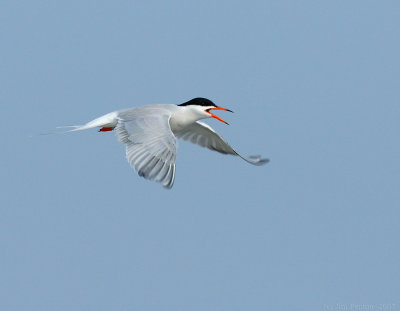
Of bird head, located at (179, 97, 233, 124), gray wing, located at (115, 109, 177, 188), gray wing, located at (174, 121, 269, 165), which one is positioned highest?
bird head, located at (179, 97, 233, 124)

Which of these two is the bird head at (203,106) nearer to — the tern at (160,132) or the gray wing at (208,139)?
the tern at (160,132)

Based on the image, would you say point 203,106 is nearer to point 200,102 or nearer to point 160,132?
point 200,102

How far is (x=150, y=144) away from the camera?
693cm

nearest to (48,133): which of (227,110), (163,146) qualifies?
(163,146)

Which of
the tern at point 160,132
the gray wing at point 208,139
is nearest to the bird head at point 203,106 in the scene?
the tern at point 160,132

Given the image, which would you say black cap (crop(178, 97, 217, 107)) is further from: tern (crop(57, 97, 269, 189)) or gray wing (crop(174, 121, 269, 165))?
gray wing (crop(174, 121, 269, 165))

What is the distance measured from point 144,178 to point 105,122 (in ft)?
6.09

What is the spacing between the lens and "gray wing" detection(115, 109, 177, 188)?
6520mm

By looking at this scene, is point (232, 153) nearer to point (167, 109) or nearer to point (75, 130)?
point (167, 109)

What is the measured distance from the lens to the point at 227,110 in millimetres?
8672

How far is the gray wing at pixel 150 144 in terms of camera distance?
257 inches

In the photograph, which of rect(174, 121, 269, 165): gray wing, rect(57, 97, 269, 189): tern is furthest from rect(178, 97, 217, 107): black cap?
rect(174, 121, 269, 165): gray wing

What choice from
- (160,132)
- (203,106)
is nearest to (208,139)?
(203,106)

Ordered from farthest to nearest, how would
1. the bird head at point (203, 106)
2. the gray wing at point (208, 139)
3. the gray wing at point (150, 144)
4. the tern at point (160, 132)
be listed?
1. the gray wing at point (208, 139)
2. the bird head at point (203, 106)
3. the tern at point (160, 132)
4. the gray wing at point (150, 144)
